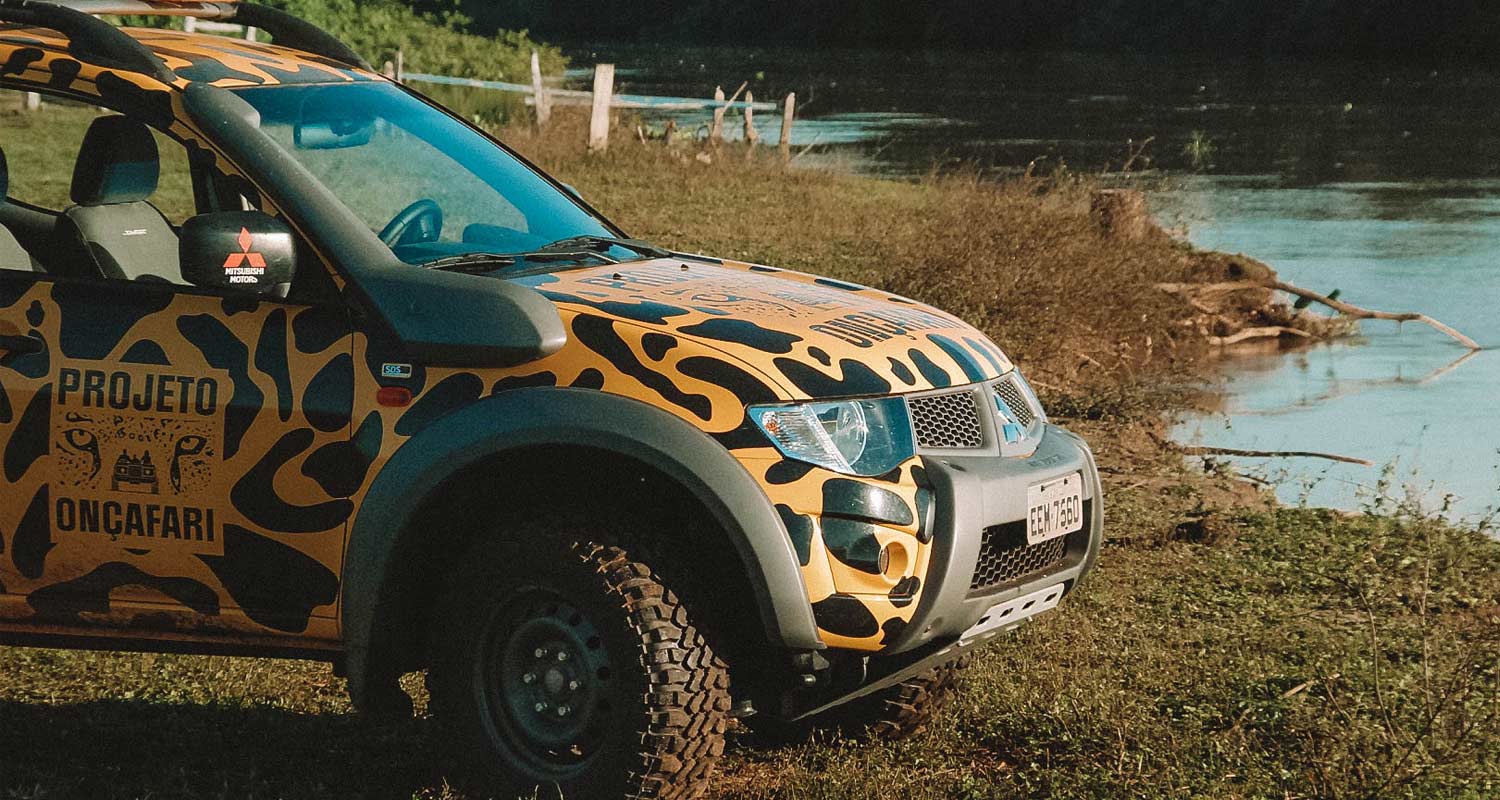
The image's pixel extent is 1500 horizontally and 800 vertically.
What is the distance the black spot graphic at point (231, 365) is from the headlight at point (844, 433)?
1.16 m

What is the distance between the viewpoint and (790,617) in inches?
159

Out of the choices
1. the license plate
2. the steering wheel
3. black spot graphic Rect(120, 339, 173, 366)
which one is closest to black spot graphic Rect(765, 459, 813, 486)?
the license plate

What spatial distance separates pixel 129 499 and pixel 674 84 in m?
44.9

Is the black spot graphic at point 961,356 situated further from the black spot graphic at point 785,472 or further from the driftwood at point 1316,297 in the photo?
the driftwood at point 1316,297

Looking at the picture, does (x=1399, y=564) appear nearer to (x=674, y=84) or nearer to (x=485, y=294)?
(x=485, y=294)

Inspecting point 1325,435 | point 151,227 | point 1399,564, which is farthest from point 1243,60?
point 151,227

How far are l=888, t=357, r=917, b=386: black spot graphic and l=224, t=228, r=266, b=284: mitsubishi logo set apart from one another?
56.2 inches

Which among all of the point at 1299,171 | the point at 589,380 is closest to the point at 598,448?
the point at 589,380

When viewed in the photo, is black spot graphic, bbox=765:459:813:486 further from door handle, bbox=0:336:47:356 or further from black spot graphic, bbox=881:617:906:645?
door handle, bbox=0:336:47:356

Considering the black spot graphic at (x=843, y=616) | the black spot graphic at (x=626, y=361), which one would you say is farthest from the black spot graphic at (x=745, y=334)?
the black spot graphic at (x=843, y=616)

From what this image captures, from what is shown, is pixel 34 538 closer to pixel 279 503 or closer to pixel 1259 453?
pixel 279 503

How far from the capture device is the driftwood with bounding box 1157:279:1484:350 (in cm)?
1503

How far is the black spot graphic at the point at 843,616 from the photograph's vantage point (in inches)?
160

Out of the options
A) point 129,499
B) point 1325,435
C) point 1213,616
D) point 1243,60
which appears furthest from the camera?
point 1243,60
